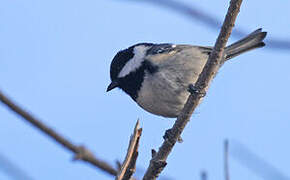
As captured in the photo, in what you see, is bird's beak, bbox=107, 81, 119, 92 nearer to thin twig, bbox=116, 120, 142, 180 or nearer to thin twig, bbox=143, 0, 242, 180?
thin twig, bbox=143, 0, 242, 180

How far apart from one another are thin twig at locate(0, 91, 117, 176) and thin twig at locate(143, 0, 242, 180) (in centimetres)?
35

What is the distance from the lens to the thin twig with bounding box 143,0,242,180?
90.2 inches

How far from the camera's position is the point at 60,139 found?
1903 millimetres

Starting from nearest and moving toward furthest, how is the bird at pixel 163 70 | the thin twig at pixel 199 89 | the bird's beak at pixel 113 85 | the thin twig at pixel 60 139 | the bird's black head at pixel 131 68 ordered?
the thin twig at pixel 60 139 → the thin twig at pixel 199 89 → the bird at pixel 163 70 → the bird's black head at pixel 131 68 → the bird's beak at pixel 113 85

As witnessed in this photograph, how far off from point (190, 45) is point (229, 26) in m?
1.69

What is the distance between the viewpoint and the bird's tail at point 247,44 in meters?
3.77

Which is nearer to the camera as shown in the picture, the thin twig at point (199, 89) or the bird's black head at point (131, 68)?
the thin twig at point (199, 89)

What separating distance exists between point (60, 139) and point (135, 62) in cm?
206

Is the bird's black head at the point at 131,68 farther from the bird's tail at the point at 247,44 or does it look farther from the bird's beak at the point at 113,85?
the bird's tail at the point at 247,44

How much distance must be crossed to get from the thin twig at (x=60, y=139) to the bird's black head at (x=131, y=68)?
5.71ft

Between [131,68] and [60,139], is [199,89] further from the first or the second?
[131,68]

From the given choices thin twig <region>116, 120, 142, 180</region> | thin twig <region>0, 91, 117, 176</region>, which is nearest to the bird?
thin twig <region>116, 120, 142, 180</region>

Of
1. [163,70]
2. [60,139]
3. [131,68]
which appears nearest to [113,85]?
[131,68]

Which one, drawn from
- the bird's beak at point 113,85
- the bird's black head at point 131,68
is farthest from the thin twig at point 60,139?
the bird's beak at point 113,85
